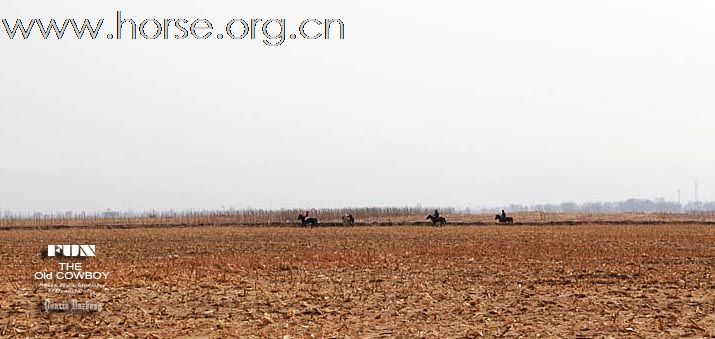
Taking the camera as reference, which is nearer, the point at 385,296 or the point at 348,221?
the point at 385,296

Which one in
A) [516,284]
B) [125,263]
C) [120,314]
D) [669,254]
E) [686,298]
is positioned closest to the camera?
[120,314]

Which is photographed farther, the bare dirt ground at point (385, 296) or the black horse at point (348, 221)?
the black horse at point (348, 221)

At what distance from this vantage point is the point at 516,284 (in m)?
19.6

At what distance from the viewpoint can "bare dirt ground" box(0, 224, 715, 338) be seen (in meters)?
14.0

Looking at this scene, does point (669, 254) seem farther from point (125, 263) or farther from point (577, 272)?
point (125, 263)

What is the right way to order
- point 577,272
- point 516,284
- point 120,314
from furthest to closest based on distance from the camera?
point 577,272 < point 516,284 < point 120,314

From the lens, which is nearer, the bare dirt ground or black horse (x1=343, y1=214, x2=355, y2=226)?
the bare dirt ground

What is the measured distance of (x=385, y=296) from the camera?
1775 cm

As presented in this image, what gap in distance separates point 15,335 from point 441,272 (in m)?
13.3

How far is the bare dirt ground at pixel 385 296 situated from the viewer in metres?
14.0

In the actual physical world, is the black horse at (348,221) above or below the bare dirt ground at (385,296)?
above

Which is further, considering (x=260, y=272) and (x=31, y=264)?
(x=31, y=264)

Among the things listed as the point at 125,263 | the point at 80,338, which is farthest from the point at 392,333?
the point at 125,263

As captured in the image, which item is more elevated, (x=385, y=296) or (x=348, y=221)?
(x=348, y=221)
